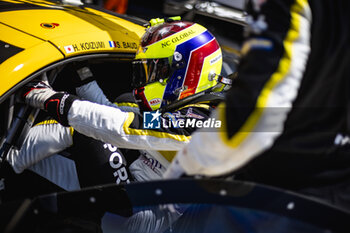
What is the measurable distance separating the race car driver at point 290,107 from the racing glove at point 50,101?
843 millimetres

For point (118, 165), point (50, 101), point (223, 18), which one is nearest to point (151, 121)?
point (118, 165)

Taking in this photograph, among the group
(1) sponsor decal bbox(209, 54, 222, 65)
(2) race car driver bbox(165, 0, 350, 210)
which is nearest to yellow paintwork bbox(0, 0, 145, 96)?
(1) sponsor decal bbox(209, 54, 222, 65)

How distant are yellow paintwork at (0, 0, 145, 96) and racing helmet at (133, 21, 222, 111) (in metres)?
0.23

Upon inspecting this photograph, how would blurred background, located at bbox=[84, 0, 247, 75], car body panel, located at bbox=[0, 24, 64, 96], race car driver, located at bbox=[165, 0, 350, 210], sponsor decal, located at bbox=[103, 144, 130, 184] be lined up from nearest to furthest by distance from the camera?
race car driver, located at bbox=[165, 0, 350, 210] → car body panel, located at bbox=[0, 24, 64, 96] → sponsor decal, located at bbox=[103, 144, 130, 184] → blurred background, located at bbox=[84, 0, 247, 75]

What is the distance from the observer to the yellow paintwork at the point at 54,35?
62.6 inches

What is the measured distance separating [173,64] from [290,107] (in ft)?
3.43

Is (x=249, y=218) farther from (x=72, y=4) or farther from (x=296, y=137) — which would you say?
(x=72, y=4)

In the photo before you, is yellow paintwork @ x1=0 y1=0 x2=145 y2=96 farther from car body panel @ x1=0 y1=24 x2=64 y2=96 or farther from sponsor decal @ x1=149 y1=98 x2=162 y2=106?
sponsor decal @ x1=149 y1=98 x2=162 y2=106

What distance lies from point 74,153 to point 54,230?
3.04 feet

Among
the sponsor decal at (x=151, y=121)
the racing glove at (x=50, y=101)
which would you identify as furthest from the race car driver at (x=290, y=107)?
the racing glove at (x=50, y=101)

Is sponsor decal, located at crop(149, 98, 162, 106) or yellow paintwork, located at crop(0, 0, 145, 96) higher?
yellow paintwork, located at crop(0, 0, 145, 96)

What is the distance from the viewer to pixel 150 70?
1.90 m

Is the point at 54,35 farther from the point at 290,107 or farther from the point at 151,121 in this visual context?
the point at 290,107

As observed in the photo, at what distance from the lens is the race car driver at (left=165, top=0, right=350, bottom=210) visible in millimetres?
833
